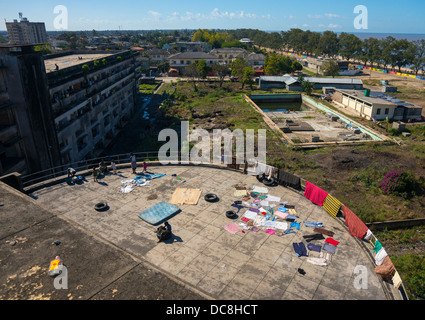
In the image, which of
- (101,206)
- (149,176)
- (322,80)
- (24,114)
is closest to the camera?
(101,206)

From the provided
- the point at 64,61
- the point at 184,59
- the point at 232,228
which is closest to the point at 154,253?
the point at 232,228

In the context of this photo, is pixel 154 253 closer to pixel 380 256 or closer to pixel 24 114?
pixel 380 256

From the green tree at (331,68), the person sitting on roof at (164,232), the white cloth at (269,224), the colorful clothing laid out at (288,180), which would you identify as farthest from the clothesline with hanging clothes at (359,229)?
the green tree at (331,68)

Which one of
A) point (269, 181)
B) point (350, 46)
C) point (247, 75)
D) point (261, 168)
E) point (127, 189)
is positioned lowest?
point (269, 181)

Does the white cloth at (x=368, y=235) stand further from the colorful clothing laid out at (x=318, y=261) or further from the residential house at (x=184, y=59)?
the residential house at (x=184, y=59)

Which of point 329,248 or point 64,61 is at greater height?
point 64,61

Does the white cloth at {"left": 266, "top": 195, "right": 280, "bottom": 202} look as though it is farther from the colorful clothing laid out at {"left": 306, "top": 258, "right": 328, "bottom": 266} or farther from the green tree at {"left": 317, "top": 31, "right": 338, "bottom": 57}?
the green tree at {"left": 317, "top": 31, "right": 338, "bottom": 57}
